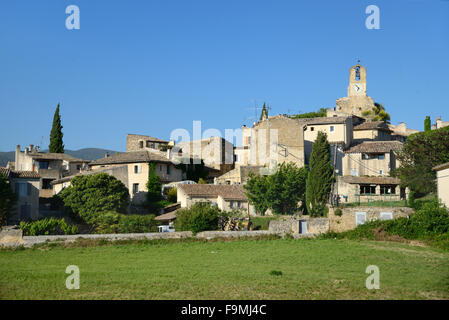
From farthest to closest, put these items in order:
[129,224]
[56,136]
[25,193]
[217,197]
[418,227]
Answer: [56,136]
[217,197]
[25,193]
[129,224]
[418,227]

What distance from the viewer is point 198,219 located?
132 ft

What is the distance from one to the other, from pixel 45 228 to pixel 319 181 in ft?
73.7

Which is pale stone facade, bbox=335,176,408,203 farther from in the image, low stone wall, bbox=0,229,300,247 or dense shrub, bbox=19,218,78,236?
dense shrub, bbox=19,218,78,236

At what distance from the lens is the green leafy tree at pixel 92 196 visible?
48.1 meters

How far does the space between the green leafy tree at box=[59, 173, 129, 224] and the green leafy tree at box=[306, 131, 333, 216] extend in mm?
16765

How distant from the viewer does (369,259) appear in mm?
29391

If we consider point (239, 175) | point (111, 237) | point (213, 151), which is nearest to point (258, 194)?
point (239, 175)

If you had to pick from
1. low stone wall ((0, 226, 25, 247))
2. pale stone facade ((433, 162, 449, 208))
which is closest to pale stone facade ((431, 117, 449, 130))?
pale stone facade ((433, 162, 449, 208))

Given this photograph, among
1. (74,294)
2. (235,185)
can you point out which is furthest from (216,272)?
(235,185)

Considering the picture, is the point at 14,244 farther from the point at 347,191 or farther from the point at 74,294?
the point at 347,191

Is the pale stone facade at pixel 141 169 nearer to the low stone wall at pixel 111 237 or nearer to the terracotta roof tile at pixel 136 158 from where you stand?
the terracotta roof tile at pixel 136 158

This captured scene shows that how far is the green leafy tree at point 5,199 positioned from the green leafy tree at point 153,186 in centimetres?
1557

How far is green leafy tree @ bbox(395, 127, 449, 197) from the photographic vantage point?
4903 cm

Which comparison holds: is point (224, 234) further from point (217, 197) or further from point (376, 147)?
point (376, 147)
